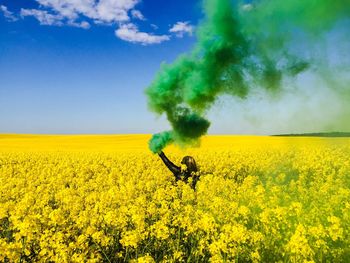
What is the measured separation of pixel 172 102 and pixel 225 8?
2930mm

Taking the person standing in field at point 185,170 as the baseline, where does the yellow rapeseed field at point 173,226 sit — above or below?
below

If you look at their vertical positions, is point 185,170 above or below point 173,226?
above

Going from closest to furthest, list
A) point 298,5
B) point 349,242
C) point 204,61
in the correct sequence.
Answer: point 349,242
point 298,5
point 204,61

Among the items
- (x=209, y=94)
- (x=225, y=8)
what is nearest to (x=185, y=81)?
(x=209, y=94)

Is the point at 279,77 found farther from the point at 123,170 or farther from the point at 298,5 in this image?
the point at 123,170

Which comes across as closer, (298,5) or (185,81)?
(298,5)

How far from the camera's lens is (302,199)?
8930mm

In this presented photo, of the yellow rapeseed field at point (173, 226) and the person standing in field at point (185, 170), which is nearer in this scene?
the yellow rapeseed field at point (173, 226)

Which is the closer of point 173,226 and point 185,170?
point 173,226

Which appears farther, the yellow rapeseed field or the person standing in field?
the person standing in field

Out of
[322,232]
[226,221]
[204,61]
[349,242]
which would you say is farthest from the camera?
[204,61]

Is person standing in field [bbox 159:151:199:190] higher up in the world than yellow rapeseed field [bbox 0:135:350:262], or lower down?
higher up

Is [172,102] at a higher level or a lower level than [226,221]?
higher

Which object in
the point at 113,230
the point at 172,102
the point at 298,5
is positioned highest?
the point at 298,5
